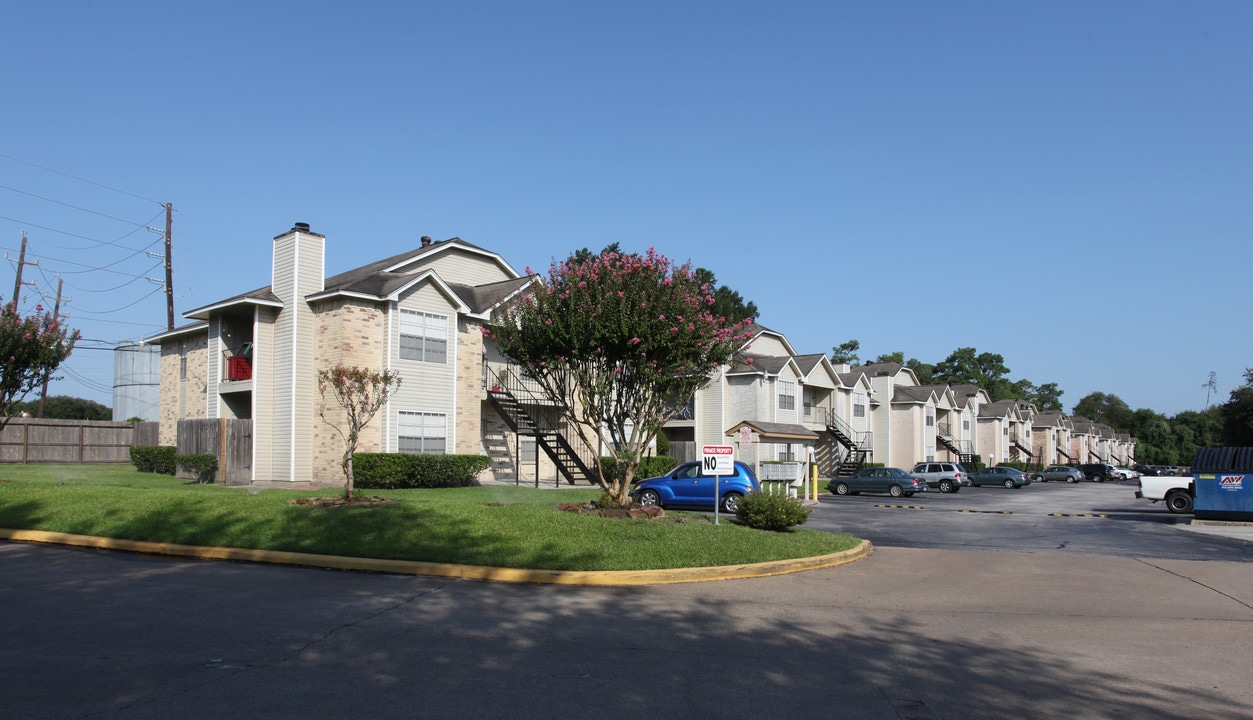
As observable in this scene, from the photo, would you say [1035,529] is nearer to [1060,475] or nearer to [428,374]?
[428,374]

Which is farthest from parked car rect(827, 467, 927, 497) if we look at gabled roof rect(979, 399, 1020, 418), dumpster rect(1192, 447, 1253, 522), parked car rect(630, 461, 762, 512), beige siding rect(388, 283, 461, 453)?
gabled roof rect(979, 399, 1020, 418)

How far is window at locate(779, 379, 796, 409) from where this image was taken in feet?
152

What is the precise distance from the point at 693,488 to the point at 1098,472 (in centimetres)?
5588

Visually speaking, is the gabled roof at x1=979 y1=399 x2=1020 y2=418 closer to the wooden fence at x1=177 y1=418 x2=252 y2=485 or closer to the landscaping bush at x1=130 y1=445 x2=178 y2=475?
the landscaping bush at x1=130 y1=445 x2=178 y2=475

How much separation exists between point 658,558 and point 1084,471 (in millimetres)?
65878

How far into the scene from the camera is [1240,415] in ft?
171

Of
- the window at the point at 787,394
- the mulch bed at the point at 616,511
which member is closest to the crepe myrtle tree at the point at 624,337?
the mulch bed at the point at 616,511

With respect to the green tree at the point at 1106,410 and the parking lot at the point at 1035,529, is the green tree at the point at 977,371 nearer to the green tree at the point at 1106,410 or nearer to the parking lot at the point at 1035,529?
the green tree at the point at 1106,410

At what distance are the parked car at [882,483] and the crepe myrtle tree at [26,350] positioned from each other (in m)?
30.7

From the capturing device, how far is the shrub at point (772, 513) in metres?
16.2

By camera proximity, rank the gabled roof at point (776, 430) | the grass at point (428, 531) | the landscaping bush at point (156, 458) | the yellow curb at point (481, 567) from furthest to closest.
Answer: the gabled roof at point (776, 430), the landscaping bush at point (156, 458), the grass at point (428, 531), the yellow curb at point (481, 567)

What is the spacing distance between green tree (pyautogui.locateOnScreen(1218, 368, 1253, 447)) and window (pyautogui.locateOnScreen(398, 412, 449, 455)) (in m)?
45.8

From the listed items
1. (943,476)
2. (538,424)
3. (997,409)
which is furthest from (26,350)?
(997,409)

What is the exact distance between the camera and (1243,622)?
33.3 feet
